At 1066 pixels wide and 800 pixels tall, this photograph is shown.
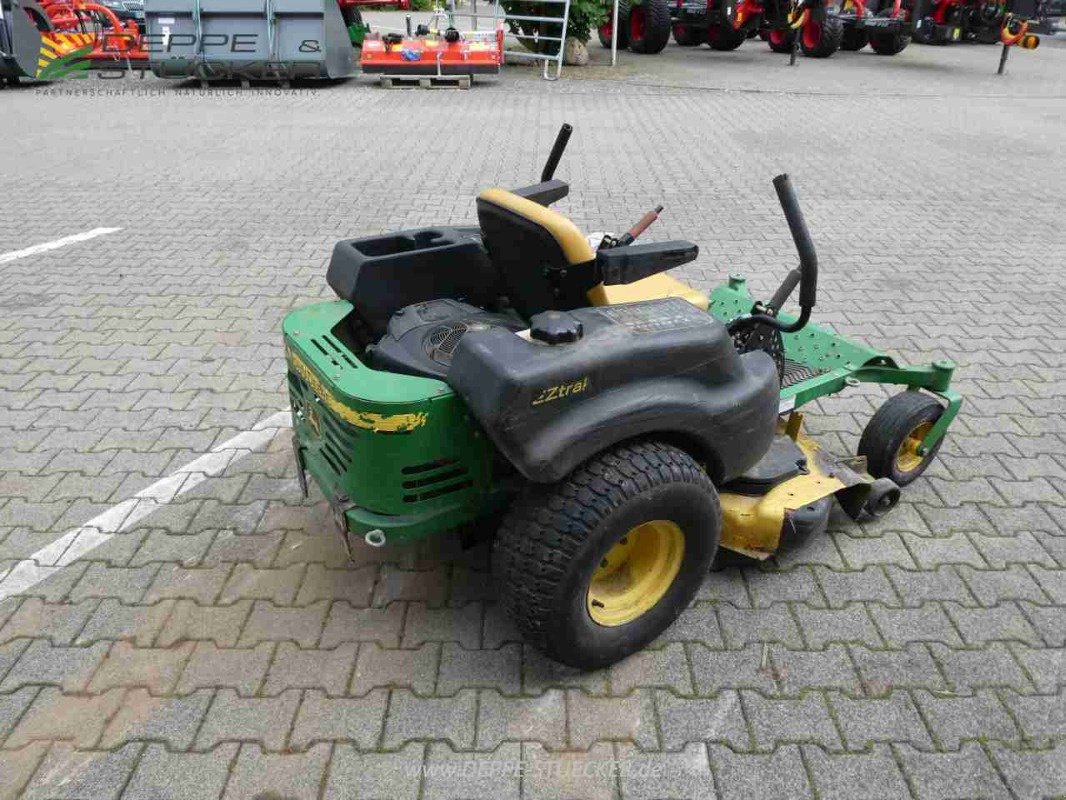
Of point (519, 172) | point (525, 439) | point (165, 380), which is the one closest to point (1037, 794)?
point (525, 439)

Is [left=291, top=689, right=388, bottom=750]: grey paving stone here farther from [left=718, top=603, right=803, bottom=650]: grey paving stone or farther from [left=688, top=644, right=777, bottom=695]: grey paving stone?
[left=718, top=603, right=803, bottom=650]: grey paving stone

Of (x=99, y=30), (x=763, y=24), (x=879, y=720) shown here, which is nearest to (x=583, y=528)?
(x=879, y=720)

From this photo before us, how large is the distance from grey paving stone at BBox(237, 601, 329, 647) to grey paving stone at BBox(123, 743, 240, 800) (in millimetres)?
380

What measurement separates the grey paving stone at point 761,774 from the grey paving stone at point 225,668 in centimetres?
130

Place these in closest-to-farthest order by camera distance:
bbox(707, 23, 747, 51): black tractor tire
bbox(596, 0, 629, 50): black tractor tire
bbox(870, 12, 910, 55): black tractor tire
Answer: bbox(596, 0, 629, 50): black tractor tire, bbox(870, 12, 910, 55): black tractor tire, bbox(707, 23, 747, 51): black tractor tire

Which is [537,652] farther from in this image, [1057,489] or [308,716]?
[1057,489]

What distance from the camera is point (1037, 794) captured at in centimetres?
203

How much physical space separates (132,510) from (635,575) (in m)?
1.93

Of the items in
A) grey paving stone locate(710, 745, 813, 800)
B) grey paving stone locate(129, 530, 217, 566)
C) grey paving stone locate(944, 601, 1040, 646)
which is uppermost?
grey paving stone locate(129, 530, 217, 566)

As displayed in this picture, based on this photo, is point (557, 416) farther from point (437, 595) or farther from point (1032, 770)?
point (1032, 770)

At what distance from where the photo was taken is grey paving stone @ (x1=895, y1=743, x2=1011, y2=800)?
2029mm

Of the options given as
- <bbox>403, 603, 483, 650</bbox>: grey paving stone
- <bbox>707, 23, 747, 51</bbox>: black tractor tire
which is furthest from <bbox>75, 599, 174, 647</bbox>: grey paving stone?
<bbox>707, 23, 747, 51</bbox>: black tractor tire

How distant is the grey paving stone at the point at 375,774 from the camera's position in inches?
79.4

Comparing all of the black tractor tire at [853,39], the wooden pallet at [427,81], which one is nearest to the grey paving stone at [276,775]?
the wooden pallet at [427,81]
